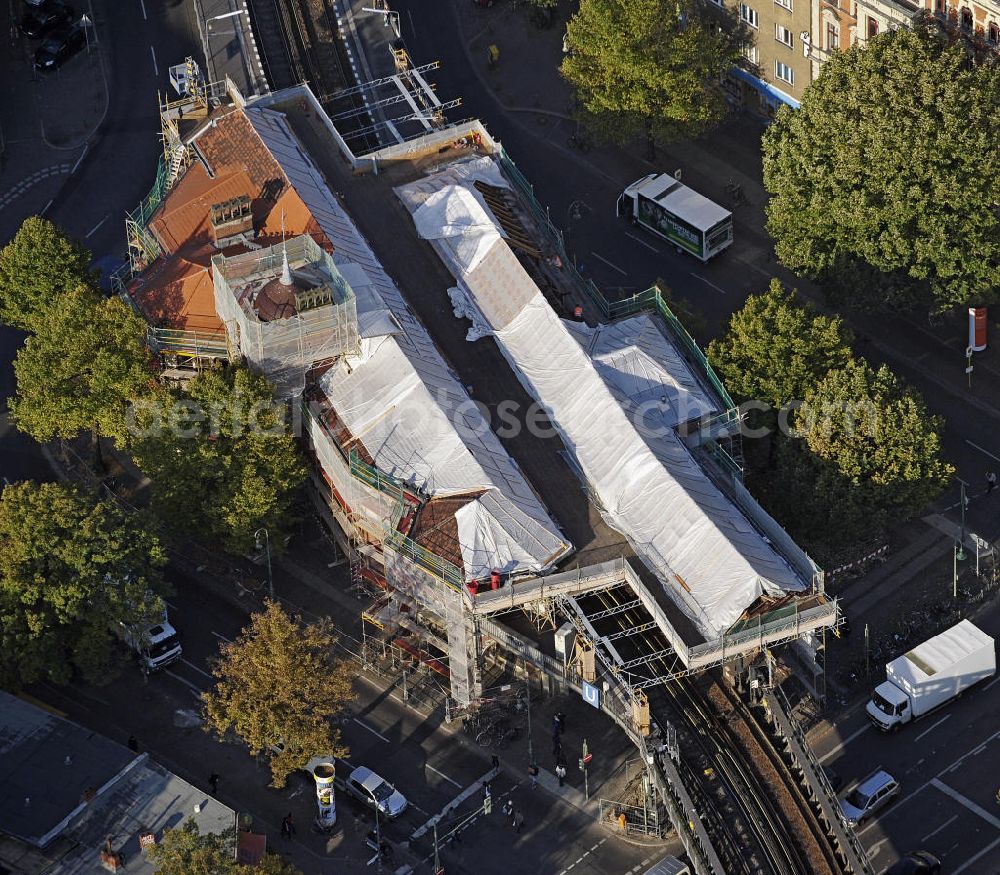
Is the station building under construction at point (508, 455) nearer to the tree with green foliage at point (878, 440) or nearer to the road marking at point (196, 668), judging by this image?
the tree with green foliage at point (878, 440)

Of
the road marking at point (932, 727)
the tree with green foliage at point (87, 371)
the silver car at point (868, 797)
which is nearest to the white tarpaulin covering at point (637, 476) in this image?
the silver car at point (868, 797)

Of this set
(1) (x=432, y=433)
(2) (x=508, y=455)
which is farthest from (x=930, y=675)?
(1) (x=432, y=433)

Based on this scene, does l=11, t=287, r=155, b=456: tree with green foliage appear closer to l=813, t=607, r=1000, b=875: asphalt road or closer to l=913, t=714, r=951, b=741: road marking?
l=813, t=607, r=1000, b=875: asphalt road

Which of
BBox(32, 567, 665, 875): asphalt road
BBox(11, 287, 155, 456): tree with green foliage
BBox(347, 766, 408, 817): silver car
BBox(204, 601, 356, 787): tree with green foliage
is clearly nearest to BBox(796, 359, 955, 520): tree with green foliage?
BBox(32, 567, 665, 875): asphalt road

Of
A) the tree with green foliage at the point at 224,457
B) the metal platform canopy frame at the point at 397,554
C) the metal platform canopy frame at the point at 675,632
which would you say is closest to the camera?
the metal platform canopy frame at the point at 675,632

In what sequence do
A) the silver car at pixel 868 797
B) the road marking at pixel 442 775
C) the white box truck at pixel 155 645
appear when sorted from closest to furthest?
1. the silver car at pixel 868 797
2. the road marking at pixel 442 775
3. the white box truck at pixel 155 645

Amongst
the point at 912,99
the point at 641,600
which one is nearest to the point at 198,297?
the point at 641,600
